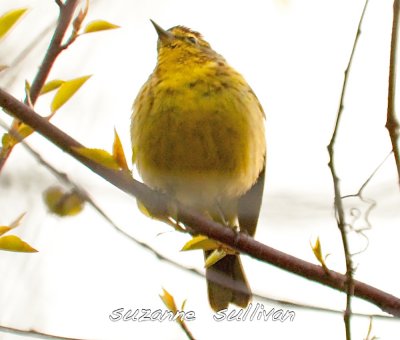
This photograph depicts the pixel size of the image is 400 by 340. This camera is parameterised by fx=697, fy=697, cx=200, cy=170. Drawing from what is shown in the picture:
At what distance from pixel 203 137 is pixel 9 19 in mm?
1842

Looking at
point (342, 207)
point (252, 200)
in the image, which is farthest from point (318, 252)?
point (252, 200)

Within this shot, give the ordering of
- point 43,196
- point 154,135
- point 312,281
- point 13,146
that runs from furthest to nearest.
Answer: point 154,135
point 312,281
point 43,196
point 13,146

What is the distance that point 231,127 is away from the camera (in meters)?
4.24

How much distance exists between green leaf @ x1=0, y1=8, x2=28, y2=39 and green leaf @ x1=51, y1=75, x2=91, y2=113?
28 cm

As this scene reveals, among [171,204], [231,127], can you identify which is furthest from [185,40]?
[171,204]

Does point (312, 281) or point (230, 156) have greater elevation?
point (230, 156)

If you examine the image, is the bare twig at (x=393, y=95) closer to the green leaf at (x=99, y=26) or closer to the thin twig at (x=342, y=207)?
the thin twig at (x=342, y=207)

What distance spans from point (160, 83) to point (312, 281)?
79.7 inches

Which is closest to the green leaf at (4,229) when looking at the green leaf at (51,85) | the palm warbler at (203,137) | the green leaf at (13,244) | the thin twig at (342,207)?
the green leaf at (13,244)

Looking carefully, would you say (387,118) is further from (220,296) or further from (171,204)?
(220,296)

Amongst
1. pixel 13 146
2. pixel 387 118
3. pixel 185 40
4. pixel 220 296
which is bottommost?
pixel 220 296

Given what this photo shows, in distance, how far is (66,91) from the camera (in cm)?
251

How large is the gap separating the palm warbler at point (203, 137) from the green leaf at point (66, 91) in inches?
55.9

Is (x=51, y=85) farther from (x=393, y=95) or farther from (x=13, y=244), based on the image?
(x=393, y=95)
